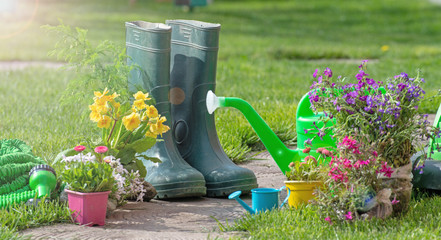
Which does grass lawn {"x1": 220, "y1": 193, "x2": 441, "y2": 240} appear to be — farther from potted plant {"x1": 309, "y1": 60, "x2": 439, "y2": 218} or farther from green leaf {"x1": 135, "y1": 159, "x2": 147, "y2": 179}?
green leaf {"x1": 135, "y1": 159, "x2": 147, "y2": 179}

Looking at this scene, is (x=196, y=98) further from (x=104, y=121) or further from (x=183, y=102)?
(x=104, y=121)

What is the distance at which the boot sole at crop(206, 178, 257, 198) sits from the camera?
3.10 metres

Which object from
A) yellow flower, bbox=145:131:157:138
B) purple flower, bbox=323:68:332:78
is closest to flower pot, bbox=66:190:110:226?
yellow flower, bbox=145:131:157:138

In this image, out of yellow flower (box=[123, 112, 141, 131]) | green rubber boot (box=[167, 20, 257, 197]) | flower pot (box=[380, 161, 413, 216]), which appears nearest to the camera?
flower pot (box=[380, 161, 413, 216])

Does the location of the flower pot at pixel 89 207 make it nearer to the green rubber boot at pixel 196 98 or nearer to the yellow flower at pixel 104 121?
the yellow flower at pixel 104 121

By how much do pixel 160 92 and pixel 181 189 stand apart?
491 mm

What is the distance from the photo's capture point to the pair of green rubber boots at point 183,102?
3.07m

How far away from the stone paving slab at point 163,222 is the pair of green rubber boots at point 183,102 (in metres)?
0.09

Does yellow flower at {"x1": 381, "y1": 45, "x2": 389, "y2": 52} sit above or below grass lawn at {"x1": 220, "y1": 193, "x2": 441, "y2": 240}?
above

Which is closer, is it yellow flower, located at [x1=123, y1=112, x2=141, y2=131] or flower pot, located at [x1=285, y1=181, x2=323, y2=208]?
flower pot, located at [x1=285, y1=181, x2=323, y2=208]

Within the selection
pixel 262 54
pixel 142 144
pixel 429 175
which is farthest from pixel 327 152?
pixel 262 54

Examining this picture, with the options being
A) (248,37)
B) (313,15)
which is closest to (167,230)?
(248,37)

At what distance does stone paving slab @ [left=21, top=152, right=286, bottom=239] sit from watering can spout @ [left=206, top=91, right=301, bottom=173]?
0.19 meters

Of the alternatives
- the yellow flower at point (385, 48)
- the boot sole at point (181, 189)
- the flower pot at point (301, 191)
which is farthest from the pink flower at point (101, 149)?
the yellow flower at point (385, 48)
